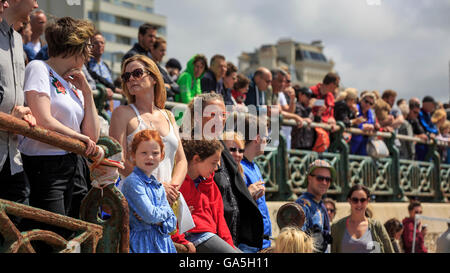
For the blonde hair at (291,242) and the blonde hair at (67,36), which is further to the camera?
the blonde hair at (291,242)

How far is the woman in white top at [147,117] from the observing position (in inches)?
187

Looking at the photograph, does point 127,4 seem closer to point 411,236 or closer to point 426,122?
point 426,122

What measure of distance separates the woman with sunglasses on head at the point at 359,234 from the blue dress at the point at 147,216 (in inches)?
125

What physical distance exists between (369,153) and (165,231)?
8.49 metres

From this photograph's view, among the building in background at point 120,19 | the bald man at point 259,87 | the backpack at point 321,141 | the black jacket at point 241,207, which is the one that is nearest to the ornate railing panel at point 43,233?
the black jacket at point 241,207

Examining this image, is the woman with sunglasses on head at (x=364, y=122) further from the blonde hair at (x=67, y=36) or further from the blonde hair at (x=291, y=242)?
the blonde hair at (x=67, y=36)

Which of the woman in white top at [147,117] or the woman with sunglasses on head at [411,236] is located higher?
the woman in white top at [147,117]

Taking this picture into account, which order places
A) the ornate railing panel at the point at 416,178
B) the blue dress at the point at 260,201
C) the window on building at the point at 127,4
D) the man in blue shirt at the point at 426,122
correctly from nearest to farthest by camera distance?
the blue dress at the point at 260,201, the ornate railing panel at the point at 416,178, the man in blue shirt at the point at 426,122, the window on building at the point at 127,4

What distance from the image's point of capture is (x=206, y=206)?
16.0ft

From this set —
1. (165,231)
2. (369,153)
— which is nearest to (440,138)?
(369,153)

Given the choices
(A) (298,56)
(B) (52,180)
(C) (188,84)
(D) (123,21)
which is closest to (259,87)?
(C) (188,84)

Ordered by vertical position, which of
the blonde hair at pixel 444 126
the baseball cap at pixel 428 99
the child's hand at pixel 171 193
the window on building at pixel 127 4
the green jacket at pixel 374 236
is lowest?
the green jacket at pixel 374 236

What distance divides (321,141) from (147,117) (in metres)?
6.06
